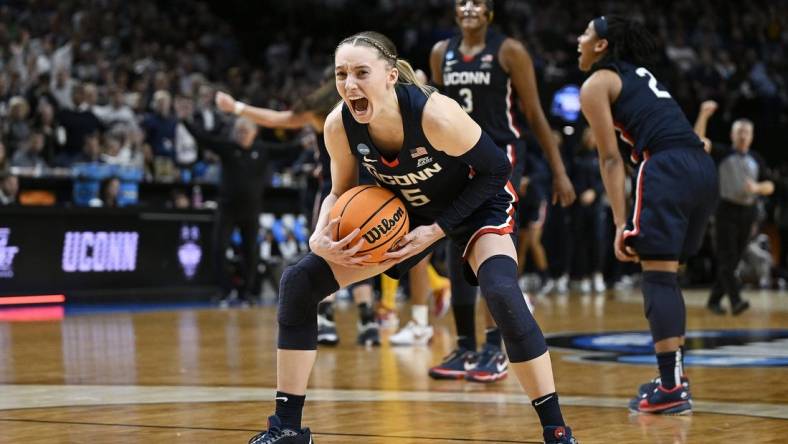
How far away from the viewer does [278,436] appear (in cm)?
409

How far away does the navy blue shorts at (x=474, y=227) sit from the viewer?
441 centimetres

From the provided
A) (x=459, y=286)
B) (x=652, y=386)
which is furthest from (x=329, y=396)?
(x=652, y=386)

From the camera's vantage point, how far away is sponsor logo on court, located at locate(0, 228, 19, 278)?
1198 cm

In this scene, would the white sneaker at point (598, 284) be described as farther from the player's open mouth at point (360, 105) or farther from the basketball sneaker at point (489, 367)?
the player's open mouth at point (360, 105)

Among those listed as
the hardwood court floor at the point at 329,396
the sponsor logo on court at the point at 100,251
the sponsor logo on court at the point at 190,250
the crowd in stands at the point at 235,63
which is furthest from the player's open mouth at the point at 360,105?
the sponsor logo on court at the point at 190,250

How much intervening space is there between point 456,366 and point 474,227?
7.15 feet

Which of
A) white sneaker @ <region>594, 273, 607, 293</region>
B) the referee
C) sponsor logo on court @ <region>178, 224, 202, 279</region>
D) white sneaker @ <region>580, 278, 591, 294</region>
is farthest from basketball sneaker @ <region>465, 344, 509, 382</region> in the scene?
white sneaker @ <region>594, 273, 607, 293</region>

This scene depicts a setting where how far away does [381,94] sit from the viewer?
4086 mm

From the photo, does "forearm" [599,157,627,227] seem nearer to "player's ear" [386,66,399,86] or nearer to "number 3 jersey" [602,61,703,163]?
"number 3 jersey" [602,61,703,163]

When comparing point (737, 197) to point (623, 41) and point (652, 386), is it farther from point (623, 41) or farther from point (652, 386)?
point (652, 386)

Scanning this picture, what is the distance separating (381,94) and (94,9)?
14266 mm

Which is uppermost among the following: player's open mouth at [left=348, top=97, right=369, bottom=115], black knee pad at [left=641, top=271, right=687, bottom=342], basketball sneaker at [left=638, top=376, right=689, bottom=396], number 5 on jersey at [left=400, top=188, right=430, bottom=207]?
player's open mouth at [left=348, top=97, right=369, bottom=115]

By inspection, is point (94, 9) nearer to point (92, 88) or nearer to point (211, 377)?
point (92, 88)

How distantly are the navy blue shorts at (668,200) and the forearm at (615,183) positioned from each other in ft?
0.26
